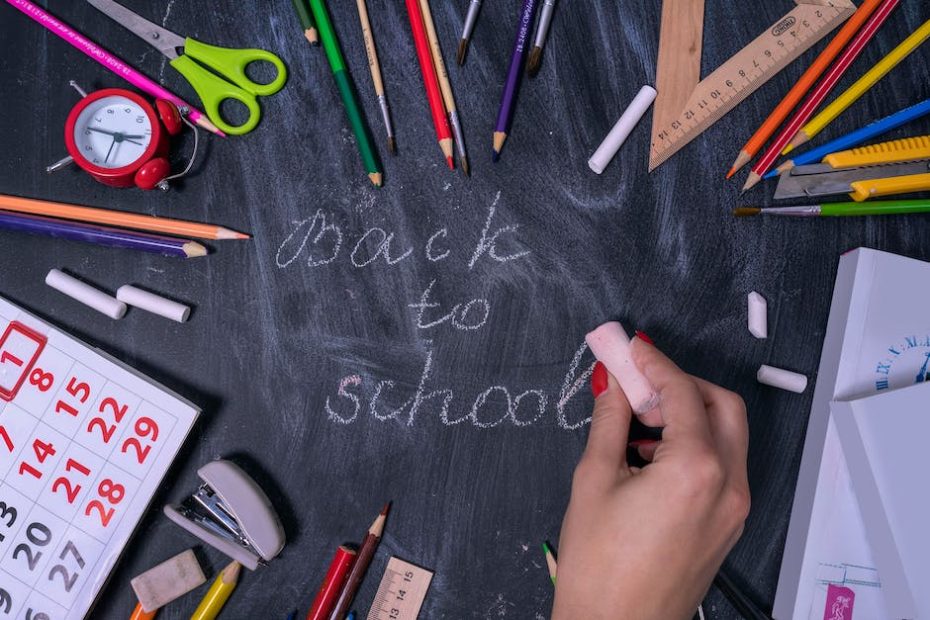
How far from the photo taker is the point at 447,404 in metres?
0.81

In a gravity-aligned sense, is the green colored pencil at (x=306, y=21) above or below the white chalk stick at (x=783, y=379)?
above

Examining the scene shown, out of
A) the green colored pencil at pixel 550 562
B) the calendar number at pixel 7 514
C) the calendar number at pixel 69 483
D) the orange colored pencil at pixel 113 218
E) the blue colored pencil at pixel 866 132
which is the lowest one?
the calendar number at pixel 7 514

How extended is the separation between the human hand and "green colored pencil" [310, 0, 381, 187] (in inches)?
16.8

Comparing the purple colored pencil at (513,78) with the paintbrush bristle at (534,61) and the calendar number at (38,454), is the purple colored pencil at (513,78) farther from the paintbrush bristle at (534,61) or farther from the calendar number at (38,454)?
the calendar number at (38,454)

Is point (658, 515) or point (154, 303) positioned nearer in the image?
point (658, 515)

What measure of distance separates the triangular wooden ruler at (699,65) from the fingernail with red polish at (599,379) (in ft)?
0.94

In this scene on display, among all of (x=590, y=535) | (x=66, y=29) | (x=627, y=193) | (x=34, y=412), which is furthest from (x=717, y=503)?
(x=66, y=29)

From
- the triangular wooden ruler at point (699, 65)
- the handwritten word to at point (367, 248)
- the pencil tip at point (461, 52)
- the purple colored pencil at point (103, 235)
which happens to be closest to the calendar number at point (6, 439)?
the purple colored pencil at point (103, 235)

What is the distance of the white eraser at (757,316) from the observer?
825 millimetres

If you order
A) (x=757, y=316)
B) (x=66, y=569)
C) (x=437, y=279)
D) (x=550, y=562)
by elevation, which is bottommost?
(x=66, y=569)

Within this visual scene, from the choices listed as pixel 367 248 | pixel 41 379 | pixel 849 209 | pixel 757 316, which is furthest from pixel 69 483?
pixel 849 209

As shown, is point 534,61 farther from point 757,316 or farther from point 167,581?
point 167,581

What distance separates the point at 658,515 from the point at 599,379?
0.17 m

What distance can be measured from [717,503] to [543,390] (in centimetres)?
25
